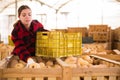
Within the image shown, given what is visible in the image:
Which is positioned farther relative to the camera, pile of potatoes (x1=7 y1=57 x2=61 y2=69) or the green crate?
the green crate

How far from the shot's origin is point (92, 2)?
2020cm

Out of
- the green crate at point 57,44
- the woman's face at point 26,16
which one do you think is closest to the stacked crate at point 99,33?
the green crate at point 57,44

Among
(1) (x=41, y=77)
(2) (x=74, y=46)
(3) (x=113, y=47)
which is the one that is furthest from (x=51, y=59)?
(3) (x=113, y=47)

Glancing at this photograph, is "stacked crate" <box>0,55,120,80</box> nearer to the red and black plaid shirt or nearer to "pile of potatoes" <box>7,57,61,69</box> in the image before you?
"pile of potatoes" <box>7,57,61,69</box>

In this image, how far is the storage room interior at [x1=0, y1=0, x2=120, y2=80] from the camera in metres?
2.81

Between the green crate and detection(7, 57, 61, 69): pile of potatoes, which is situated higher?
the green crate

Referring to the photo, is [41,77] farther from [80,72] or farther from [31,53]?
[31,53]

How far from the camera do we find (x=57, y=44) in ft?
12.3

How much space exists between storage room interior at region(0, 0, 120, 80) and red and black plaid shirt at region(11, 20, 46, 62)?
127mm

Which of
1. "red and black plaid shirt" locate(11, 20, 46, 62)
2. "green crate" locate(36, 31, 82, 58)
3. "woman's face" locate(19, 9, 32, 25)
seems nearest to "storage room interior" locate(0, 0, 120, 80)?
"green crate" locate(36, 31, 82, 58)

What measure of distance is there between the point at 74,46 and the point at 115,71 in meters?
1.24

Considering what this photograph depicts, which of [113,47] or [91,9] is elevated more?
[91,9]

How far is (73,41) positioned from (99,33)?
10830 millimetres

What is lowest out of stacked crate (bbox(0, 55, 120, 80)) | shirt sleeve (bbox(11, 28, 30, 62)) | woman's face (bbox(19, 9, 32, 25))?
stacked crate (bbox(0, 55, 120, 80))
